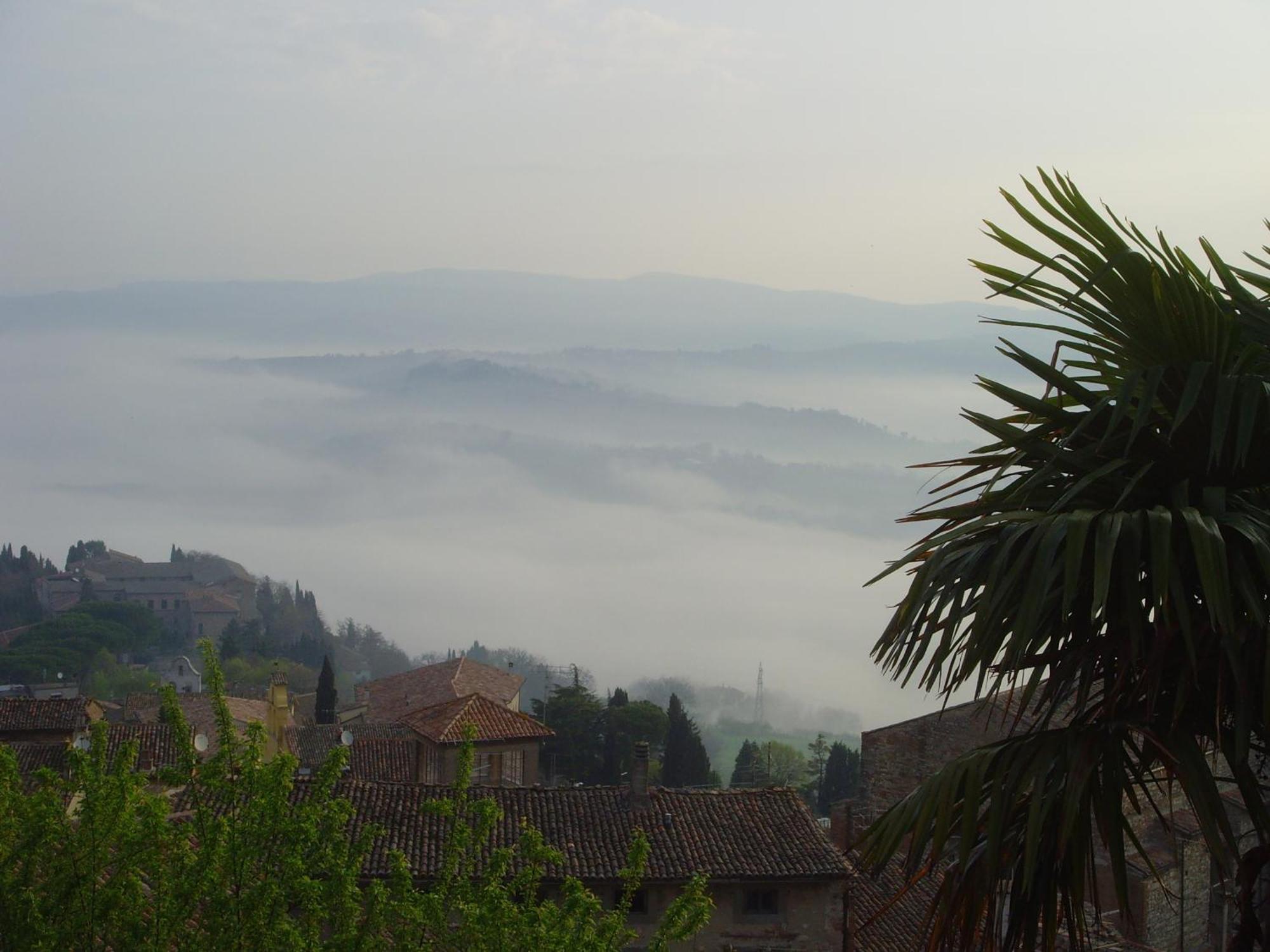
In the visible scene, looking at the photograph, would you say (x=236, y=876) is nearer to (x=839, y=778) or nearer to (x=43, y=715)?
(x=43, y=715)

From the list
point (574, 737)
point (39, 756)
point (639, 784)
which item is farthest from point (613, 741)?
point (639, 784)

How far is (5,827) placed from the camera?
959 centimetres

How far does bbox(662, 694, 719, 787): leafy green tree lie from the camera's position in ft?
233

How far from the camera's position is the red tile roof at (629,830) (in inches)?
917

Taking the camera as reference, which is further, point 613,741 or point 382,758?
point 613,741

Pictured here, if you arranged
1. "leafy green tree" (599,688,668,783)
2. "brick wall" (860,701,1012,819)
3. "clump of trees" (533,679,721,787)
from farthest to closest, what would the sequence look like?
"leafy green tree" (599,688,668,783) < "clump of trees" (533,679,721,787) < "brick wall" (860,701,1012,819)

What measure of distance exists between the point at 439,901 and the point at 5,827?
2863mm

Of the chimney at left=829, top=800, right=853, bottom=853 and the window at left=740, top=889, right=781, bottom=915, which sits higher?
the chimney at left=829, top=800, right=853, bottom=853

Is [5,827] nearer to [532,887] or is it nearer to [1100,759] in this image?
[532,887]

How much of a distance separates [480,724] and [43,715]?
42.0 ft

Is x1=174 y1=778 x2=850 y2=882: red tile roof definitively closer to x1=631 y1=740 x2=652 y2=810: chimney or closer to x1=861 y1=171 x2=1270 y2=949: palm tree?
x1=631 y1=740 x2=652 y2=810: chimney

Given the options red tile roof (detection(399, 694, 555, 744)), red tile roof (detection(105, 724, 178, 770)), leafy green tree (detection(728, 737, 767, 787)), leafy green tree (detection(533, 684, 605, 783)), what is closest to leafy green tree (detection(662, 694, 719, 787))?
leafy green tree (detection(533, 684, 605, 783))

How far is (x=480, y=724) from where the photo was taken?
41.5 meters

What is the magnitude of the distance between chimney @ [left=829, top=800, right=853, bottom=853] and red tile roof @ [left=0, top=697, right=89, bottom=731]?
858 inches
